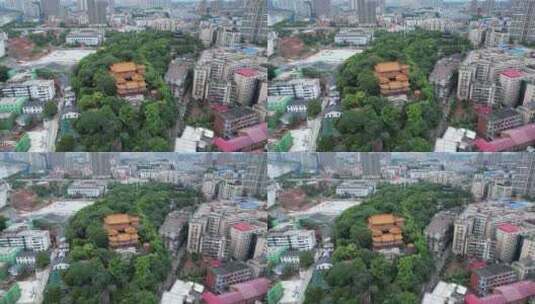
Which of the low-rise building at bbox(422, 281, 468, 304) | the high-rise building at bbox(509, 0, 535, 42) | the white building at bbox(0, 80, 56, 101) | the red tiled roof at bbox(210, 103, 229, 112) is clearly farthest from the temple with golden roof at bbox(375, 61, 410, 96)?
the white building at bbox(0, 80, 56, 101)

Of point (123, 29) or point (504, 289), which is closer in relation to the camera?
point (504, 289)

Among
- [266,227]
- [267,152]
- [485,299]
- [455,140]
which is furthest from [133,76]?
[485,299]

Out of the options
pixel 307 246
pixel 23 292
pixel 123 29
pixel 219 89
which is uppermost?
pixel 123 29

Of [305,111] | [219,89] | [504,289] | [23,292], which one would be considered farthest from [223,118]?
[504,289]

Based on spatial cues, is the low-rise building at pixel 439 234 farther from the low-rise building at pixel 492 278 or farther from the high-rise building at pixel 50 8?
the high-rise building at pixel 50 8

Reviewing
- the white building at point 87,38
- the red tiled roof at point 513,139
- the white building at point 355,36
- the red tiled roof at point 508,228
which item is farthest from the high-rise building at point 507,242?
the white building at point 87,38

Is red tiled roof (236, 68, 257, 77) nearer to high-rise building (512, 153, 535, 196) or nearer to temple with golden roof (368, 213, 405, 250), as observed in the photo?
temple with golden roof (368, 213, 405, 250)

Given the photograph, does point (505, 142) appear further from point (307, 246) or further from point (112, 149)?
point (112, 149)

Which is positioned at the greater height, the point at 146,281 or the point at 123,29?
the point at 123,29
